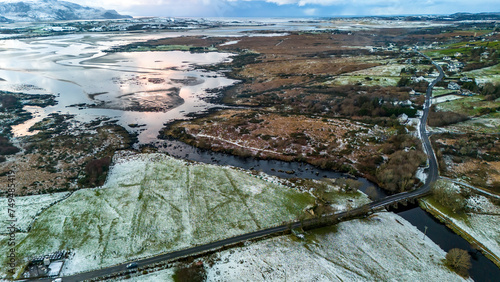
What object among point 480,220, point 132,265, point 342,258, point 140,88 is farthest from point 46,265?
point 140,88

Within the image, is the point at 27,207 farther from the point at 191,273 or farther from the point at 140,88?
the point at 140,88

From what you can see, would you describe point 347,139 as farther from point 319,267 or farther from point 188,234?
point 188,234

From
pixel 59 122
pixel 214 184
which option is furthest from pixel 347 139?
pixel 59 122

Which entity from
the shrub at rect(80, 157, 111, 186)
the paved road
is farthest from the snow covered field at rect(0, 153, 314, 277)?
the shrub at rect(80, 157, 111, 186)

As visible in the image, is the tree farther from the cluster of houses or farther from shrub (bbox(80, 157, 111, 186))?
shrub (bbox(80, 157, 111, 186))

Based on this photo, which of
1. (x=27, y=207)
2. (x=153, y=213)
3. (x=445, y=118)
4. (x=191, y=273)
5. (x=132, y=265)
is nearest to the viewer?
(x=191, y=273)

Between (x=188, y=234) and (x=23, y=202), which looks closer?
(x=188, y=234)

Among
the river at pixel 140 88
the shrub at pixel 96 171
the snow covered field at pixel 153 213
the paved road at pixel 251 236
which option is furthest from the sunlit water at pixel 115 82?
the paved road at pixel 251 236
